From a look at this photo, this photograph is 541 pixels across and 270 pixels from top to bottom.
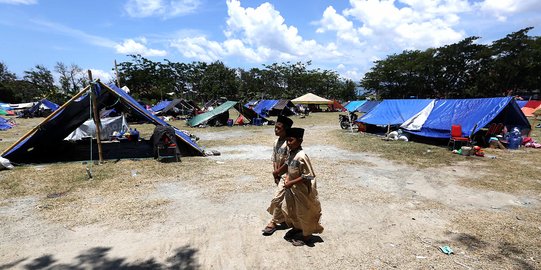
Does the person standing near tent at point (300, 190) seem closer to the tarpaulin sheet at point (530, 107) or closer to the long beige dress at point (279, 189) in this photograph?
the long beige dress at point (279, 189)

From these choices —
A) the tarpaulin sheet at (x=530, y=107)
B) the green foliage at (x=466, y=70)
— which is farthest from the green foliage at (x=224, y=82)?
the tarpaulin sheet at (x=530, y=107)

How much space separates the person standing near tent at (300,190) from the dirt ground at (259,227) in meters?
0.31

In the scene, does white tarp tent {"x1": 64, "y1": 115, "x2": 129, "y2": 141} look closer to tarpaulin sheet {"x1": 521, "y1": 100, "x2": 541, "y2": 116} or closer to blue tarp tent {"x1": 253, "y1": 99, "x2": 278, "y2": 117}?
blue tarp tent {"x1": 253, "y1": 99, "x2": 278, "y2": 117}

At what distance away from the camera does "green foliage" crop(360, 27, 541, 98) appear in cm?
4116

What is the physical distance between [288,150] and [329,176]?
3.92 metres

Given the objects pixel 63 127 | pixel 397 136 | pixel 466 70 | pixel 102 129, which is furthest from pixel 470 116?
pixel 466 70

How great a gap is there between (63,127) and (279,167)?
353 inches

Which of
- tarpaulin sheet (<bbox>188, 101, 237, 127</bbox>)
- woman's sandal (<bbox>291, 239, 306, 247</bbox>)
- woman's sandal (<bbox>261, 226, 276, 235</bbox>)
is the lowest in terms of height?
woman's sandal (<bbox>291, 239, 306, 247</bbox>)

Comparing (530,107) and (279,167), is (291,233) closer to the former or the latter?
(279,167)

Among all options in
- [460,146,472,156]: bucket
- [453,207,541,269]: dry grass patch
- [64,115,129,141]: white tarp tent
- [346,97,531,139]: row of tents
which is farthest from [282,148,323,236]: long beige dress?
[64,115,129,141]: white tarp tent

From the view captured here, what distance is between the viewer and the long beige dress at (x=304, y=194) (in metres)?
3.74

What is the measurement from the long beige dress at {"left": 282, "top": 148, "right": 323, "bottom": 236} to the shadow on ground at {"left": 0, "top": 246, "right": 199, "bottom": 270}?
1426mm

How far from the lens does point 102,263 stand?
11.8ft

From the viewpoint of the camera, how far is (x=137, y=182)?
709cm
